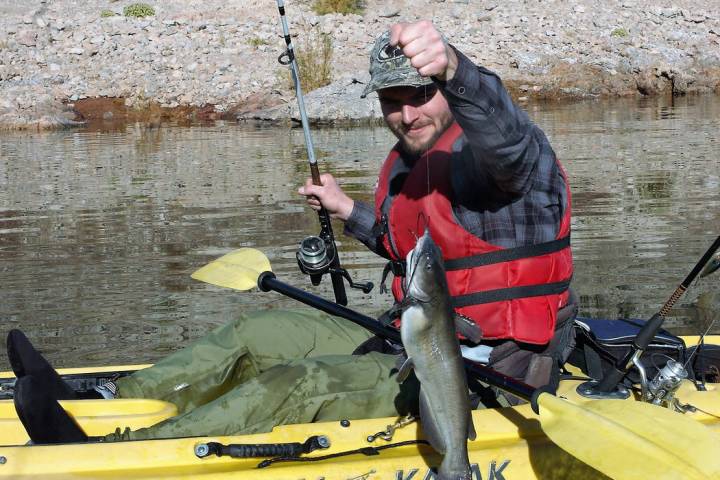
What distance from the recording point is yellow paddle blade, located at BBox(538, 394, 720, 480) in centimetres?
312

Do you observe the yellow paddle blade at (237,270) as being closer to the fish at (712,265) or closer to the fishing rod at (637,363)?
the fishing rod at (637,363)

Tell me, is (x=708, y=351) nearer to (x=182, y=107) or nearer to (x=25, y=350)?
(x=25, y=350)

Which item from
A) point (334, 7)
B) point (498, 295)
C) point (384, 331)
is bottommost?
point (384, 331)

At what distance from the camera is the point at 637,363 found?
3.59 metres

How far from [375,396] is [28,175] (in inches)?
441

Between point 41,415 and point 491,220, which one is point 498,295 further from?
point 41,415

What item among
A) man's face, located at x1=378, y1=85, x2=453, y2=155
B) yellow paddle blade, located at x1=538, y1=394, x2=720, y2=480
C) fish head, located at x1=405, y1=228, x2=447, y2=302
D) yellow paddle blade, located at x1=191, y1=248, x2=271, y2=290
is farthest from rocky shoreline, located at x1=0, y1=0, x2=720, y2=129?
fish head, located at x1=405, y1=228, x2=447, y2=302

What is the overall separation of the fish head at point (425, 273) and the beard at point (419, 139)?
3.08 ft

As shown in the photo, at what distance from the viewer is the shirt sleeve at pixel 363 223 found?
169 inches

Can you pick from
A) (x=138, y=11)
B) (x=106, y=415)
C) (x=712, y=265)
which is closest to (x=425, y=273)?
(x=712, y=265)

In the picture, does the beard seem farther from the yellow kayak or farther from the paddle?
the yellow kayak

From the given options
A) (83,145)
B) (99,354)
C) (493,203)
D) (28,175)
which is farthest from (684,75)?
(493,203)

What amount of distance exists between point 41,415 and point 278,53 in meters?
21.7

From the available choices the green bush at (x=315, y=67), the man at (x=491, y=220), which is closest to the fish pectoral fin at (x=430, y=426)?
the man at (x=491, y=220)
